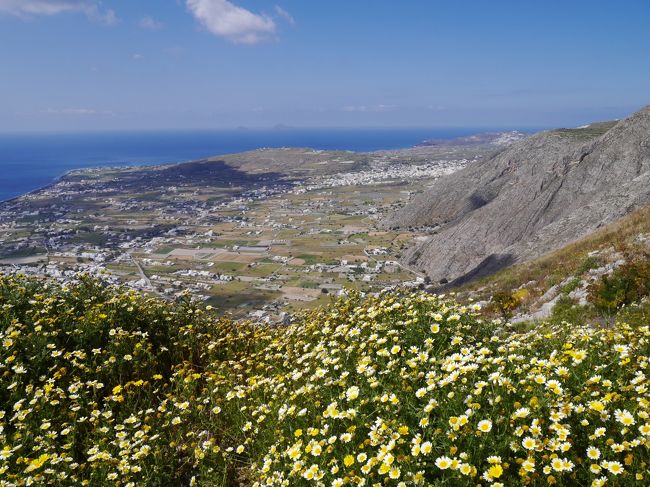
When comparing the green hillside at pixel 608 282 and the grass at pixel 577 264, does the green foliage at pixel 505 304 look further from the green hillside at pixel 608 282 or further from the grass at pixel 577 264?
the grass at pixel 577 264

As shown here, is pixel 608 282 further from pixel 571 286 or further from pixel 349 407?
pixel 349 407

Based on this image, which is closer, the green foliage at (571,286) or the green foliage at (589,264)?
the green foliage at (571,286)

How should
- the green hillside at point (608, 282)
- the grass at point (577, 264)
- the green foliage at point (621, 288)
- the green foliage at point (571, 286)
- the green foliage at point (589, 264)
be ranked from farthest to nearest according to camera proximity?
the grass at point (577, 264)
the green foliage at point (589, 264)
the green foliage at point (571, 286)
the green foliage at point (621, 288)
the green hillside at point (608, 282)

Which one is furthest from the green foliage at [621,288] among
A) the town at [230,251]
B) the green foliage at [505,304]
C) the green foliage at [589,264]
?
the town at [230,251]

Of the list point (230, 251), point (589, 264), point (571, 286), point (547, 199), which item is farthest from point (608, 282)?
point (230, 251)

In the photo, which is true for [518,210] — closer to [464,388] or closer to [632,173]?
[632,173]

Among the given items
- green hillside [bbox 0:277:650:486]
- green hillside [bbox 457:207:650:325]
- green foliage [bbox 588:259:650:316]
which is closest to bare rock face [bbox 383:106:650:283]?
green hillside [bbox 457:207:650:325]
